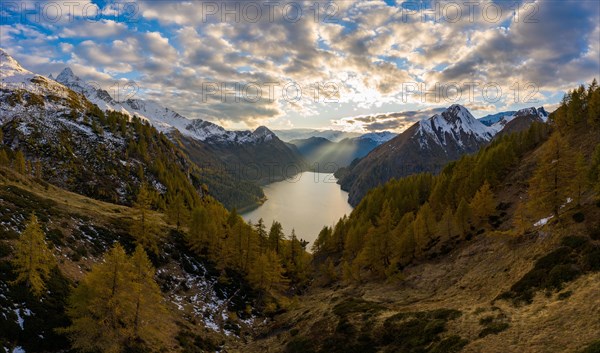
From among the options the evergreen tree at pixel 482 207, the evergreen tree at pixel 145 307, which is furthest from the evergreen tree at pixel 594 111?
the evergreen tree at pixel 145 307

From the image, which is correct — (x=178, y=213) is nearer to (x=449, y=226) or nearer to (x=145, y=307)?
(x=145, y=307)

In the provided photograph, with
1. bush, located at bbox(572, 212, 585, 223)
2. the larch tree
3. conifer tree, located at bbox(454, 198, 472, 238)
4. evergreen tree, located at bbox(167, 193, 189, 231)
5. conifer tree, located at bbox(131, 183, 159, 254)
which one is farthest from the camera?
evergreen tree, located at bbox(167, 193, 189, 231)

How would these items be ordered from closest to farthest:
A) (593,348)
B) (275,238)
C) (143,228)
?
(593,348) → (143,228) → (275,238)

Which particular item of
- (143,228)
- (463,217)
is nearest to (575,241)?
(463,217)

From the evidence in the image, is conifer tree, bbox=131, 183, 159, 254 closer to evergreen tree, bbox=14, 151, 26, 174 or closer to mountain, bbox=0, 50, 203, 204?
evergreen tree, bbox=14, 151, 26, 174

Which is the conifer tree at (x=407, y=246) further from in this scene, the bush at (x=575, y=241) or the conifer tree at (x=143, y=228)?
the conifer tree at (x=143, y=228)

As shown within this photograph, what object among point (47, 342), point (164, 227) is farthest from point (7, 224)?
point (164, 227)

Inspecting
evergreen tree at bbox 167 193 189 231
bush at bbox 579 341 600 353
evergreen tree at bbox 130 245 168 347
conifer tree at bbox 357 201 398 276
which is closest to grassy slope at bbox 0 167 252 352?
evergreen tree at bbox 130 245 168 347

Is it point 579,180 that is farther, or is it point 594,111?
point 594,111

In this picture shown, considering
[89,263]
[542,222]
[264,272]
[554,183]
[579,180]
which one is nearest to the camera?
[579,180]
